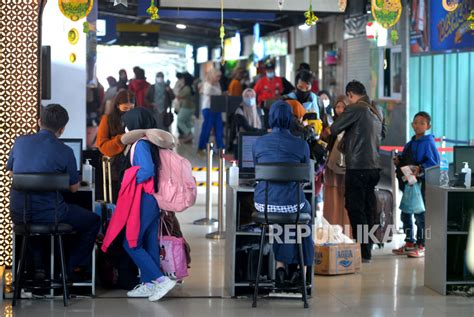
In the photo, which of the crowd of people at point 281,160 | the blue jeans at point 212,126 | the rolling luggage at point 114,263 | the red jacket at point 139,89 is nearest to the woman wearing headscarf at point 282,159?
the crowd of people at point 281,160

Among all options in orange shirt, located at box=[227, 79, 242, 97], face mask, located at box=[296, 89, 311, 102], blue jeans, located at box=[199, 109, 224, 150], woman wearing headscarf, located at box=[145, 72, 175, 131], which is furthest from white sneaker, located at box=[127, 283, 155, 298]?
orange shirt, located at box=[227, 79, 242, 97]

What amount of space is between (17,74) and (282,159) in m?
2.47

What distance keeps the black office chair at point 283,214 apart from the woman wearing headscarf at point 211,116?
12723 millimetres

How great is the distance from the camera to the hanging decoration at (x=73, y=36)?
11953mm

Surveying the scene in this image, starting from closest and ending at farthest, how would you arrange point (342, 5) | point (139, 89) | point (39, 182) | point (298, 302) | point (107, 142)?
1. point (39, 182)
2. point (298, 302)
3. point (107, 142)
4. point (342, 5)
5. point (139, 89)

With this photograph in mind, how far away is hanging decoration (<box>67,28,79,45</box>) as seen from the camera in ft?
39.2

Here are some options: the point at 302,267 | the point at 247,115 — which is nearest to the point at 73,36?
the point at 302,267

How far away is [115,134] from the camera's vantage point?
1028cm

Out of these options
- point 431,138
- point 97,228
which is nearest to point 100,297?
point 97,228

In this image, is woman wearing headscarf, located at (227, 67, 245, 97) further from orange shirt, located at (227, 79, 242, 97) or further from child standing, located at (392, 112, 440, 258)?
child standing, located at (392, 112, 440, 258)

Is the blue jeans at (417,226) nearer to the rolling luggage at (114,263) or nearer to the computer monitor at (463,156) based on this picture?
the computer monitor at (463,156)

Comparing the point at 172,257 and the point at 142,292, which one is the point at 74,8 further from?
the point at 142,292

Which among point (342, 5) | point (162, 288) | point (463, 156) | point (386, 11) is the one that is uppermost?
point (342, 5)

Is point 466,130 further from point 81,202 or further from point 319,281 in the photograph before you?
point 81,202
